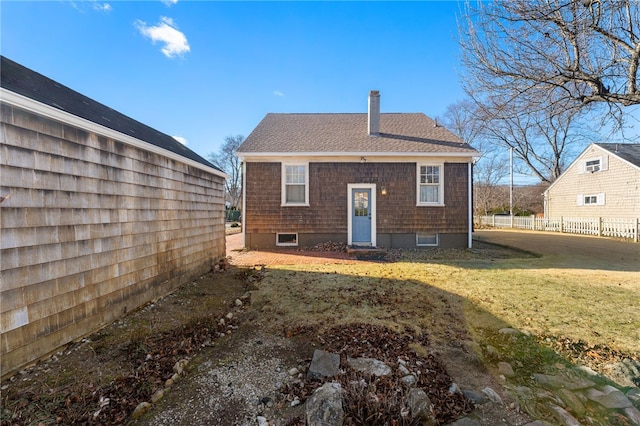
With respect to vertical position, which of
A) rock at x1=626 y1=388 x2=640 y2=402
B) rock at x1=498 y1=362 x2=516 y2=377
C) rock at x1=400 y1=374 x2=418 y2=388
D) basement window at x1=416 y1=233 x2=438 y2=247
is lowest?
rock at x1=626 y1=388 x2=640 y2=402

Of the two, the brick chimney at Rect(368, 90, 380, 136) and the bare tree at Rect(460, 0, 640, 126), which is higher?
the brick chimney at Rect(368, 90, 380, 136)

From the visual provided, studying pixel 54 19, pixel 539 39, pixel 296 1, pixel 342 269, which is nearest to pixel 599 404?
pixel 342 269

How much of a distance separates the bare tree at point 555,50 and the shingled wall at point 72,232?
20.8ft

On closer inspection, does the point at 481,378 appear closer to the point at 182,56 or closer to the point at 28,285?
the point at 28,285

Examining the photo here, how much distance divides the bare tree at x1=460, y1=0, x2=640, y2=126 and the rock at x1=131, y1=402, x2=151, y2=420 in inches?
274

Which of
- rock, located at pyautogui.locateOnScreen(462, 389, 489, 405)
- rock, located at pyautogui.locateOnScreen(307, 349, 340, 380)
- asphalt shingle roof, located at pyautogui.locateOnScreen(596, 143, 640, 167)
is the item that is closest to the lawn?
rock, located at pyautogui.locateOnScreen(307, 349, 340, 380)

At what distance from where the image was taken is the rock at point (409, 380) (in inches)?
92.8

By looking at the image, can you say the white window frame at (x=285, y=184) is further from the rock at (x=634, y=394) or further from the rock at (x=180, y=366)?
the rock at (x=634, y=394)

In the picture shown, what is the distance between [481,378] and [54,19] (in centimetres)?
819

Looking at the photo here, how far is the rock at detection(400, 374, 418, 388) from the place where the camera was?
2.36 metres

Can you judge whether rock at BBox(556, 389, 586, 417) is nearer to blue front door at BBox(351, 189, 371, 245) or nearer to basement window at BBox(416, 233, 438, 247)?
blue front door at BBox(351, 189, 371, 245)

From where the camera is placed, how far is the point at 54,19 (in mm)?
4773

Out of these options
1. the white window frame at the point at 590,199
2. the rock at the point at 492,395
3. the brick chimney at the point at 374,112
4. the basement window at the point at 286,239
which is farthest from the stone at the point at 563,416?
the white window frame at the point at 590,199

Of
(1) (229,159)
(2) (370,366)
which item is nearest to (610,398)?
(2) (370,366)
